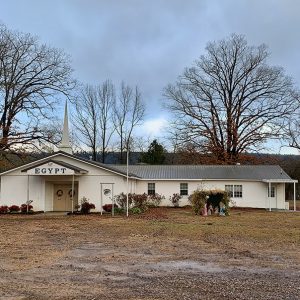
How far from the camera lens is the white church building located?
32.3m

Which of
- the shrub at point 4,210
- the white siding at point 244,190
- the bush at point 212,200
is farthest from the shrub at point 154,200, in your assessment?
the shrub at point 4,210

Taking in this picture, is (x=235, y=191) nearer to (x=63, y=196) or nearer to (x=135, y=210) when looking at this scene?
(x=135, y=210)

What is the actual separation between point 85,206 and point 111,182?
2509 millimetres

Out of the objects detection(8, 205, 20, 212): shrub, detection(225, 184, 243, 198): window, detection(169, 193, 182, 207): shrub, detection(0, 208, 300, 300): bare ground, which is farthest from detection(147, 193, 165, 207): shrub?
detection(0, 208, 300, 300): bare ground

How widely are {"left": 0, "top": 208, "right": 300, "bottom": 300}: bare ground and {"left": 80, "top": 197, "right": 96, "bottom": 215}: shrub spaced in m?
13.0

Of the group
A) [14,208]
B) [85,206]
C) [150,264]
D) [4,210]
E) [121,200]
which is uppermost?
[121,200]

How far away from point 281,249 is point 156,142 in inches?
1911

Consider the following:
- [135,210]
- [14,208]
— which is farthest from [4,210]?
[135,210]

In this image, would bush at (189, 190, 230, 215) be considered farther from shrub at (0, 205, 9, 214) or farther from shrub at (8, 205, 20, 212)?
shrub at (0, 205, 9, 214)

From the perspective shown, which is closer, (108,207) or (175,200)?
(108,207)

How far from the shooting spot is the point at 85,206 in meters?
31.8

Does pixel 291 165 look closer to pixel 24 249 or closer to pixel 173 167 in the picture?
pixel 173 167

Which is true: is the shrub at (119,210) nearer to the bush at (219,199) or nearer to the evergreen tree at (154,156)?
the bush at (219,199)

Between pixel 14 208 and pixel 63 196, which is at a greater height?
pixel 63 196
